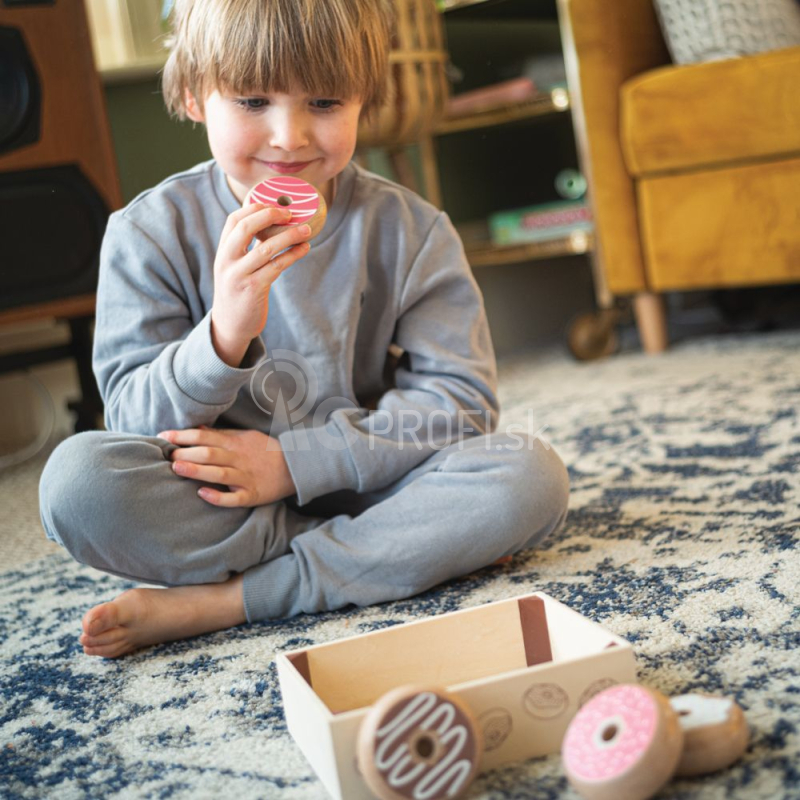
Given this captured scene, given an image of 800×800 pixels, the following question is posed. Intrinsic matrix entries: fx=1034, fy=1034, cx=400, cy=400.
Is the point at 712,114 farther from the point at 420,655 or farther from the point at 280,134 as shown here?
the point at 420,655

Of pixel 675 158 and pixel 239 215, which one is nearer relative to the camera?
pixel 239 215

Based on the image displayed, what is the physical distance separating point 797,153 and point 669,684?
1282 mm

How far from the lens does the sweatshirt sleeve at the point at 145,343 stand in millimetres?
862

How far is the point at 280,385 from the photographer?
97 centimetres

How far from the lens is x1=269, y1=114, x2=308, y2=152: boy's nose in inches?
34.0

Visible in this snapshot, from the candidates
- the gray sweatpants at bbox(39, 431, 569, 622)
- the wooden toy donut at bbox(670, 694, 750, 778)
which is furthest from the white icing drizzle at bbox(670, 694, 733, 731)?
the gray sweatpants at bbox(39, 431, 569, 622)

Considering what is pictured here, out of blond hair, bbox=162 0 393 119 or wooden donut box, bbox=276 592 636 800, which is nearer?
wooden donut box, bbox=276 592 636 800

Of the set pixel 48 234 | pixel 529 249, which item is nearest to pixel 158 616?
pixel 48 234

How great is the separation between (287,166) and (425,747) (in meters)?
0.56

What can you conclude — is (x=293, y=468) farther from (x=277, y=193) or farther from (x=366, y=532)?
(x=277, y=193)

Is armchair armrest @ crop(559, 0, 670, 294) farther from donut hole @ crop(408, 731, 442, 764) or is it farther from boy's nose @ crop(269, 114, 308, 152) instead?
donut hole @ crop(408, 731, 442, 764)

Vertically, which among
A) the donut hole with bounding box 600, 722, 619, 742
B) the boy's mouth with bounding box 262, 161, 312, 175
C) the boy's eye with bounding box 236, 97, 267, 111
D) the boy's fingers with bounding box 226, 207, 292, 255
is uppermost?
the boy's eye with bounding box 236, 97, 267, 111

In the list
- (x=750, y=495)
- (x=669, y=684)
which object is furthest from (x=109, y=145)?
(x=669, y=684)

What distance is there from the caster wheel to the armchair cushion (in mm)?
302
